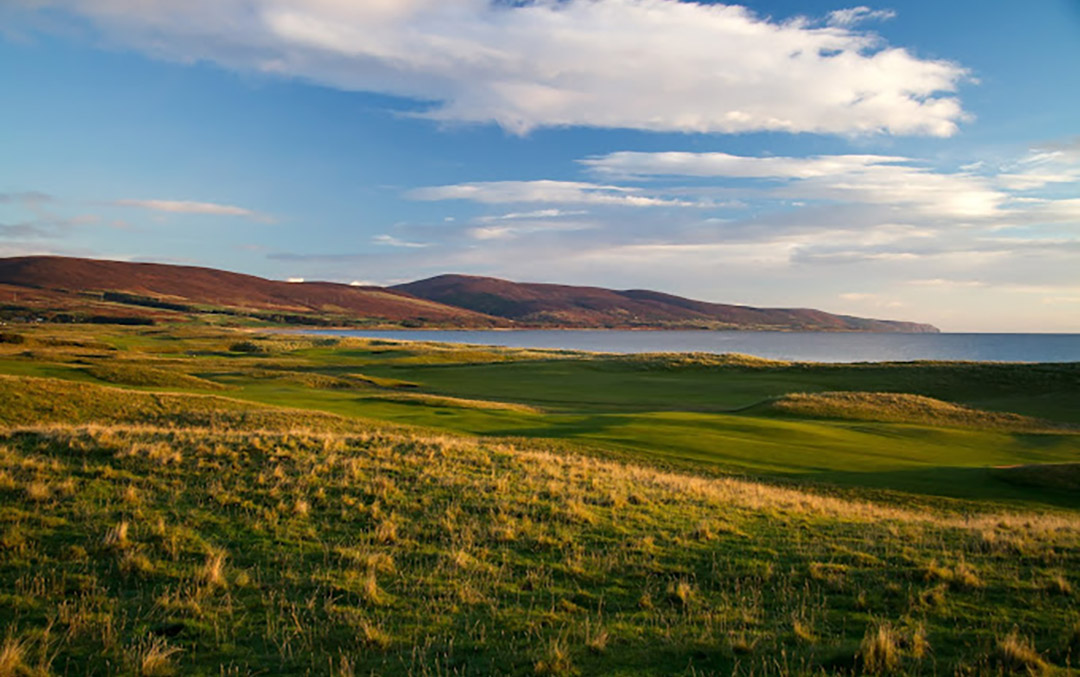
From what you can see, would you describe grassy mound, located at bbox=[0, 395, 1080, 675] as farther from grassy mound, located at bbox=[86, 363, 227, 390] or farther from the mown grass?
grassy mound, located at bbox=[86, 363, 227, 390]

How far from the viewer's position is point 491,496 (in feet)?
41.9

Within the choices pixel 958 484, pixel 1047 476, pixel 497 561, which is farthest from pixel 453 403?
pixel 497 561

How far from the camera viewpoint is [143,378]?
39781mm

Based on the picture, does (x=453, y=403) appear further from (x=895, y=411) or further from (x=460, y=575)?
(x=460, y=575)

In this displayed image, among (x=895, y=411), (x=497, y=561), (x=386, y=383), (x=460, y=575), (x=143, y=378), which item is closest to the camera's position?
(x=460, y=575)

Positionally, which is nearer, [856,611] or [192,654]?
[192,654]

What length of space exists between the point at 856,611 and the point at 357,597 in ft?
20.0

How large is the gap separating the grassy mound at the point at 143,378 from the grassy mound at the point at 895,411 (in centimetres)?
3742

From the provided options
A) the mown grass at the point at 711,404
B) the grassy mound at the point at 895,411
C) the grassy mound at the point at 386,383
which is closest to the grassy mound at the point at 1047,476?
the mown grass at the point at 711,404

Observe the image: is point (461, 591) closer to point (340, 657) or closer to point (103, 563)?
point (340, 657)

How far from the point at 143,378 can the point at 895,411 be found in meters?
48.3

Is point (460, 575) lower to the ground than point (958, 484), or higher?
higher

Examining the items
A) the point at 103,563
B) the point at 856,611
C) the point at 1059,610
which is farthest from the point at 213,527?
the point at 1059,610

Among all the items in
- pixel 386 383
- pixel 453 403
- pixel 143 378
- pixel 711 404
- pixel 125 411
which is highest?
pixel 125 411
